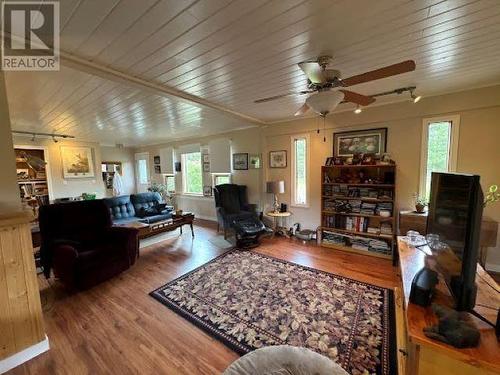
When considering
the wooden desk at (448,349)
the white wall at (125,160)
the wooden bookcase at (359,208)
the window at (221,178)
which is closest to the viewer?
the wooden desk at (448,349)

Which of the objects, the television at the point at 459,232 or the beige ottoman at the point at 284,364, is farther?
the beige ottoman at the point at 284,364

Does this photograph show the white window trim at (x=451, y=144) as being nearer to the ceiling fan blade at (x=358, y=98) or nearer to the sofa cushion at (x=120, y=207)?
the ceiling fan blade at (x=358, y=98)

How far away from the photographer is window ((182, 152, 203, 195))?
20.4ft

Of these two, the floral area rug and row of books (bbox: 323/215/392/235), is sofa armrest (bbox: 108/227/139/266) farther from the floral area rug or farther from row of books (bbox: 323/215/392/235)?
row of books (bbox: 323/215/392/235)

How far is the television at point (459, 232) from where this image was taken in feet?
3.13

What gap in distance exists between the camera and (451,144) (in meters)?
3.01

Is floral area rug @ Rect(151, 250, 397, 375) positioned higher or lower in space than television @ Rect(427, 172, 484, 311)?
lower

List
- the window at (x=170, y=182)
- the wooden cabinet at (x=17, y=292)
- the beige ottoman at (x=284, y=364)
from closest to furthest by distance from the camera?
the beige ottoman at (x=284, y=364) → the wooden cabinet at (x=17, y=292) → the window at (x=170, y=182)

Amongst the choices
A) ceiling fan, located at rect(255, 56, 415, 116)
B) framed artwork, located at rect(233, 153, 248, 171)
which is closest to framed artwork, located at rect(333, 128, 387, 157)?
ceiling fan, located at rect(255, 56, 415, 116)

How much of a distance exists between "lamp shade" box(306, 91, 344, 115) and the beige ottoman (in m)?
1.75

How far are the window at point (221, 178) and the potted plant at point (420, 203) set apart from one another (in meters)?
3.77

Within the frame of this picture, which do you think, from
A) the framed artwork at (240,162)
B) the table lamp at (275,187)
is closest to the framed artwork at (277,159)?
the table lamp at (275,187)

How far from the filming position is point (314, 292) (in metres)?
2.48

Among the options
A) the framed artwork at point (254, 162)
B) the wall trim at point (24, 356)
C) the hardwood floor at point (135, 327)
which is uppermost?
the framed artwork at point (254, 162)
